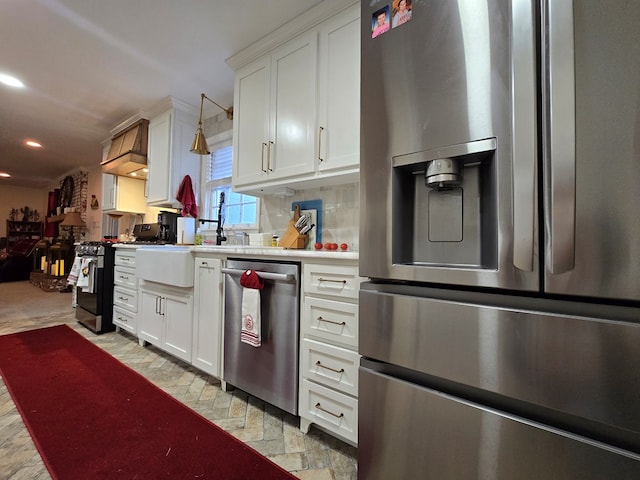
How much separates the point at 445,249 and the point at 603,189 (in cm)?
34

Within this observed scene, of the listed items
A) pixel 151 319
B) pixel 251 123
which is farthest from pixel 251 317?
pixel 251 123

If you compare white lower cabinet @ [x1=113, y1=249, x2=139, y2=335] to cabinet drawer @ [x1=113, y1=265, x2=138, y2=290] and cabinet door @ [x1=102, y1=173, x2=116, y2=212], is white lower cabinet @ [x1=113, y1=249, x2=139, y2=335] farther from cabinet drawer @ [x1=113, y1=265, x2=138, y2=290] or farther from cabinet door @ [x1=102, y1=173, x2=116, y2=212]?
cabinet door @ [x1=102, y1=173, x2=116, y2=212]

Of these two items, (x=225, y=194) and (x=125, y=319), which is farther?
(x=225, y=194)

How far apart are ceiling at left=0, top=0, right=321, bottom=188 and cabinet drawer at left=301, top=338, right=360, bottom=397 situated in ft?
6.92

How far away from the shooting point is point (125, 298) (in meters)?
2.75

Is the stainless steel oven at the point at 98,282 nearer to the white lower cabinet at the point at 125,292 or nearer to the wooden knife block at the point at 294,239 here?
the white lower cabinet at the point at 125,292

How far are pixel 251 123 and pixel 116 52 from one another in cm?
131

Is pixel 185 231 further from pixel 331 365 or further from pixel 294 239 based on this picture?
pixel 331 365

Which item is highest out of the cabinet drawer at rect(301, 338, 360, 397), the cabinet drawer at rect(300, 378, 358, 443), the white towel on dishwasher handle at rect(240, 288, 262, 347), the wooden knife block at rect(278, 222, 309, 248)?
the wooden knife block at rect(278, 222, 309, 248)

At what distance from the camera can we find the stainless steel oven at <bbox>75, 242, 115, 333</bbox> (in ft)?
9.43

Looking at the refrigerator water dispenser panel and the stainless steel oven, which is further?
the stainless steel oven

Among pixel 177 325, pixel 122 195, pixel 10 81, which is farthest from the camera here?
pixel 122 195

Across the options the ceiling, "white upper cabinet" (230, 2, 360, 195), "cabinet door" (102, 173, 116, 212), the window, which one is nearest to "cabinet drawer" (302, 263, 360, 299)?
"white upper cabinet" (230, 2, 360, 195)

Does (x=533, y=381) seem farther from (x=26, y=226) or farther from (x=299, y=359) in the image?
(x=26, y=226)
